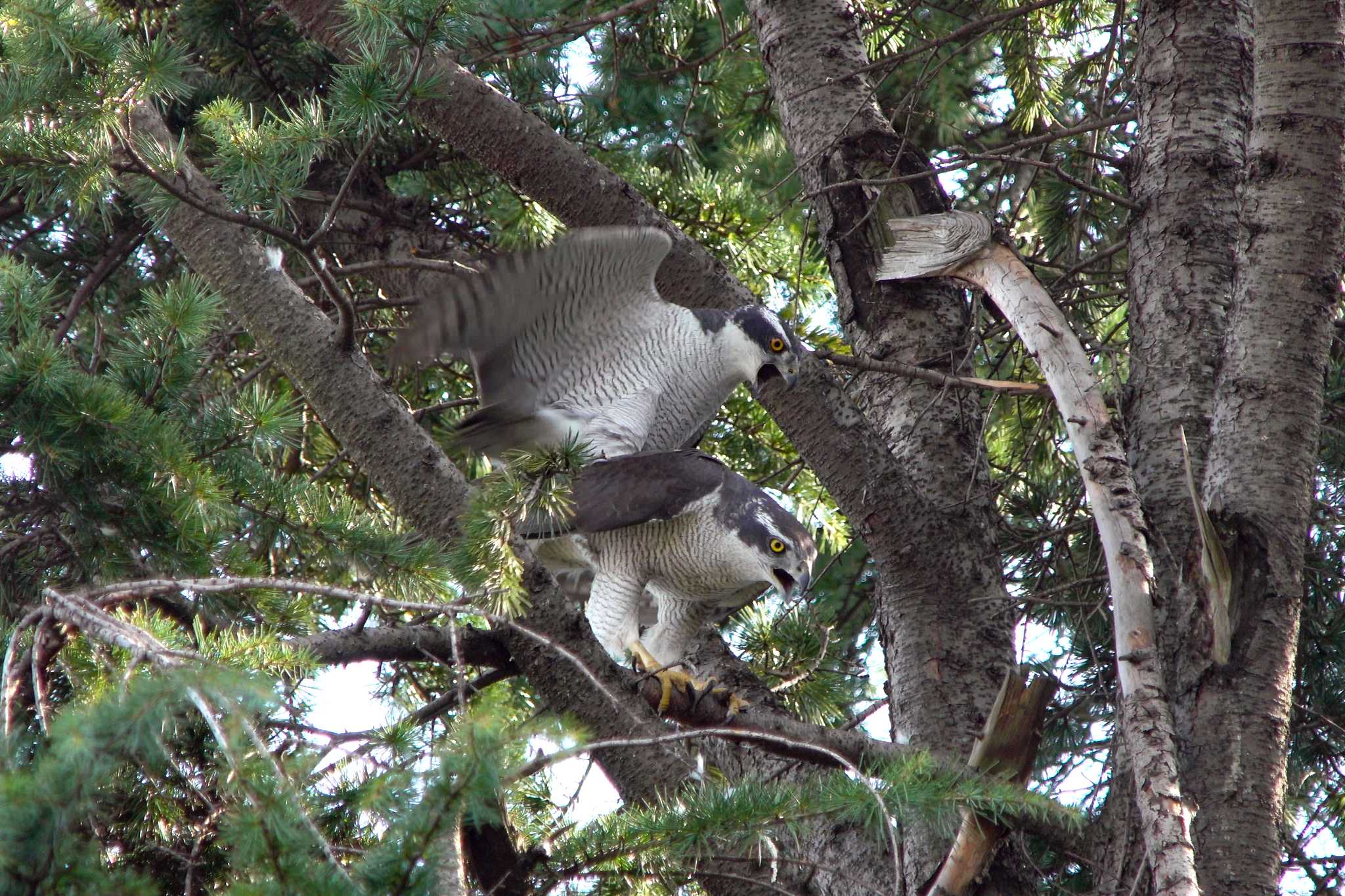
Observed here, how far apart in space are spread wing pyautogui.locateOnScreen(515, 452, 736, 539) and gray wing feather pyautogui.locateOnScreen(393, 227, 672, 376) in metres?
0.47

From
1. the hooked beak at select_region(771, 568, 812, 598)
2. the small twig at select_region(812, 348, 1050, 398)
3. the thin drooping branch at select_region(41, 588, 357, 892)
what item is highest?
the small twig at select_region(812, 348, 1050, 398)

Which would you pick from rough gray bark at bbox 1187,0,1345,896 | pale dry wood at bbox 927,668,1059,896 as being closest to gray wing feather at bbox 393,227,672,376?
rough gray bark at bbox 1187,0,1345,896

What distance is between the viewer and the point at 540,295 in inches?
140

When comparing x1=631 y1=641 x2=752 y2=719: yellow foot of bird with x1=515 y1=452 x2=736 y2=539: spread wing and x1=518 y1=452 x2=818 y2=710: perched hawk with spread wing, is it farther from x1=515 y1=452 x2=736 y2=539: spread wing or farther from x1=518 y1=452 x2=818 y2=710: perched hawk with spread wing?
x1=515 y1=452 x2=736 y2=539: spread wing

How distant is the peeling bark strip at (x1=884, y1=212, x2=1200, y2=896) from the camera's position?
2111mm

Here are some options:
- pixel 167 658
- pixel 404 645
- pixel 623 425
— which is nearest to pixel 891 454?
pixel 623 425

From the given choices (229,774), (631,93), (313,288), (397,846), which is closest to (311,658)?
(229,774)

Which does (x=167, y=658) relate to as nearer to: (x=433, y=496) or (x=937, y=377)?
(x=433, y=496)

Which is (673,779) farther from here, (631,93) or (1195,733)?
(631,93)

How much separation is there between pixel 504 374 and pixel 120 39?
1417mm

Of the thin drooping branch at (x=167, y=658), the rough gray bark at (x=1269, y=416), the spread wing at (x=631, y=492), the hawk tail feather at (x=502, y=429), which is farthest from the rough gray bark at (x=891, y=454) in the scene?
→ the thin drooping branch at (x=167, y=658)

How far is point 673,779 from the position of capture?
2.92 metres

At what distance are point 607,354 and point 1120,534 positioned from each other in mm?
1798

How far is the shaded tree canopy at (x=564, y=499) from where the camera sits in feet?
6.64
